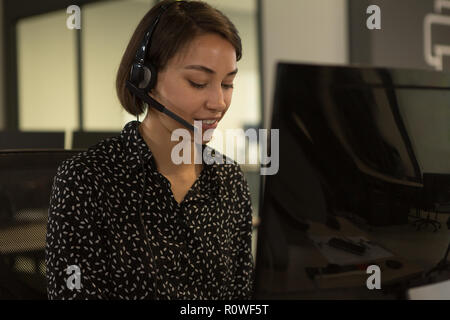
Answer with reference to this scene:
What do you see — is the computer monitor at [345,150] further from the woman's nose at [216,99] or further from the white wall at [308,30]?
the white wall at [308,30]

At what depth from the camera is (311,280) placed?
67cm

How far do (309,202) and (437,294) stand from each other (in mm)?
364

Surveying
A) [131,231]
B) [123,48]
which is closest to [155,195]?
[131,231]

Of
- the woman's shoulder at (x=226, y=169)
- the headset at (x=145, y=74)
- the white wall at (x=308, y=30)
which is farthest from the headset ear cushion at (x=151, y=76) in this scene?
the white wall at (x=308, y=30)

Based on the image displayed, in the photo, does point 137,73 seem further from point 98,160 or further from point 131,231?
point 131,231

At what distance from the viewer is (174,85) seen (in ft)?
3.22

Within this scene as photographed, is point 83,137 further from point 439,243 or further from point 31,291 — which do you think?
point 439,243

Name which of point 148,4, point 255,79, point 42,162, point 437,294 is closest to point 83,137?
point 42,162

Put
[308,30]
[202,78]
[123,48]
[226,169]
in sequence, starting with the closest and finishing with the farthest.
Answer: [202,78] < [226,169] < [123,48] < [308,30]

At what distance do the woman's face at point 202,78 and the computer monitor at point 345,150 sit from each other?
309mm

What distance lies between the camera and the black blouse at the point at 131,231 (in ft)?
3.05

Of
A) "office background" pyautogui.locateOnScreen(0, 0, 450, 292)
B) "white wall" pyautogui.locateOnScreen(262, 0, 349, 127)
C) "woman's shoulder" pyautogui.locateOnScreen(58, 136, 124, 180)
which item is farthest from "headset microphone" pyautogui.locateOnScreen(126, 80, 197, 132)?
"white wall" pyautogui.locateOnScreen(262, 0, 349, 127)

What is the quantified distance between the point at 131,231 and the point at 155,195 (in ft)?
0.27

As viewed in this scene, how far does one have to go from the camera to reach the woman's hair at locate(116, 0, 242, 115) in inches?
38.5
